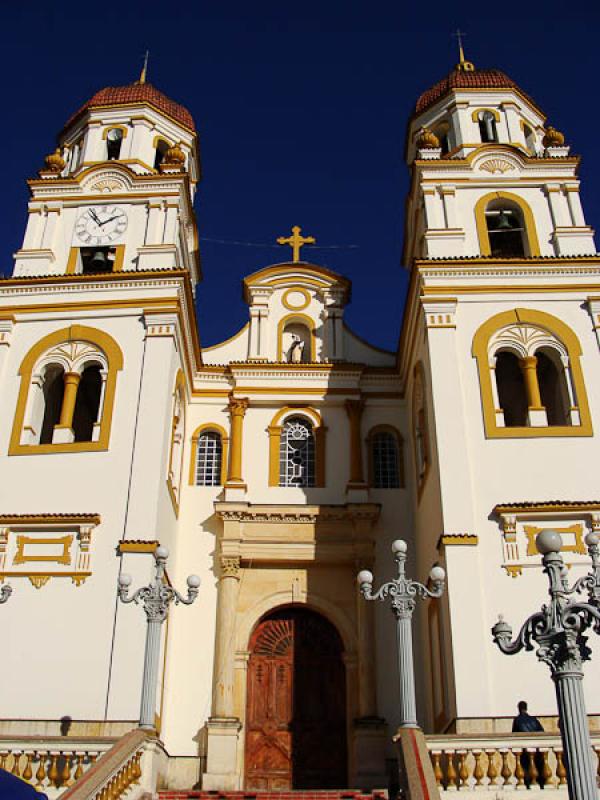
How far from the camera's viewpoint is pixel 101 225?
22719 millimetres

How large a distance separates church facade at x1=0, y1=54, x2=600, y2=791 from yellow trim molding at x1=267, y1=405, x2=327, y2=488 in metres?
0.06

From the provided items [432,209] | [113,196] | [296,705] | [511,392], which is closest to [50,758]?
[296,705]

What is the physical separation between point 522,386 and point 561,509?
4943 mm

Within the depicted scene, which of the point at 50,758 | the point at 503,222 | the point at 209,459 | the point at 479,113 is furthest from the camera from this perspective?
the point at 479,113

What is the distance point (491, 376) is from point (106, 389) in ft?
26.9

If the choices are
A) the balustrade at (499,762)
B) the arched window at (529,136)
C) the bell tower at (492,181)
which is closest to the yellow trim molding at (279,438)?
the bell tower at (492,181)

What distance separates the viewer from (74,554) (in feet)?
57.9

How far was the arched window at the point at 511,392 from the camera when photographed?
70.0 feet

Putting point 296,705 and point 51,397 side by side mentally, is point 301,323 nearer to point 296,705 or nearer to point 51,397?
point 51,397

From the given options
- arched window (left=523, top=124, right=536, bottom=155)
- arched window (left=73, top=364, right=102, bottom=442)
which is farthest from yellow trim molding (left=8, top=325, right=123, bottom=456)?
arched window (left=523, top=124, right=536, bottom=155)

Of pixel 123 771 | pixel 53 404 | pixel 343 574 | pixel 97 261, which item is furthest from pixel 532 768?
pixel 97 261

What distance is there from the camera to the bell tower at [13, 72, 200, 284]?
22.1 meters

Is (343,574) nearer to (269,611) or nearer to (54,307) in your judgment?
(269,611)

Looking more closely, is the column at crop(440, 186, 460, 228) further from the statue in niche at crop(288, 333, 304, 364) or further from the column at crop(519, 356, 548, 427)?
the statue in niche at crop(288, 333, 304, 364)
